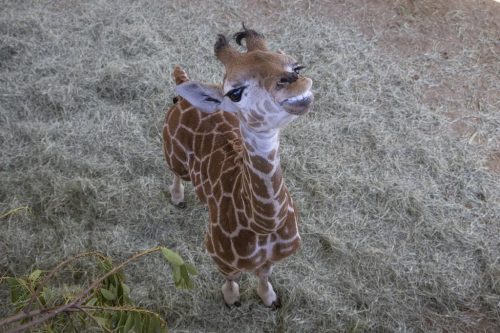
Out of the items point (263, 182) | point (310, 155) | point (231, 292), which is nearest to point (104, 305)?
point (263, 182)

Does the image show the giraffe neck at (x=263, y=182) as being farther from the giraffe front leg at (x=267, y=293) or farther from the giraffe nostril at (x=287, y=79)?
the giraffe front leg at (x=267, y=293)

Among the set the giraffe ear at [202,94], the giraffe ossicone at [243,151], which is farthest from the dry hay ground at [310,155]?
the giraffe ear at [202,94]

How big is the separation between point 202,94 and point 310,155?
162cm

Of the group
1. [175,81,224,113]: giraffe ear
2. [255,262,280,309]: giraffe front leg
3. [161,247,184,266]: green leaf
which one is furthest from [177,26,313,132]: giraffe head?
[255,262,280,309]: giraffe front leg

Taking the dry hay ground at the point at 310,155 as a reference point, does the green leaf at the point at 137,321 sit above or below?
above

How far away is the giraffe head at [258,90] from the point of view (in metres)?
1.45

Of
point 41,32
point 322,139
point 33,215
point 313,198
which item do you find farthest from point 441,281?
point 41,32

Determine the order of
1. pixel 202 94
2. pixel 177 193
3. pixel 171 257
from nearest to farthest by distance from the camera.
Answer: pixel 171 257
pixel 202 94
pixel 177 193

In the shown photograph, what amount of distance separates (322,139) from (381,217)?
27.6 inches

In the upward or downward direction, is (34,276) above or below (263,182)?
below

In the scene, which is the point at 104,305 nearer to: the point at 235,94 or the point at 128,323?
the point at 128,323

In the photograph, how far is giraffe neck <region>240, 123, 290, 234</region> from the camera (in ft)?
5.48

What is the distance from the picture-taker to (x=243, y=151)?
5.85 ft

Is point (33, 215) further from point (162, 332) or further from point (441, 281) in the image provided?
point (441, 281)
